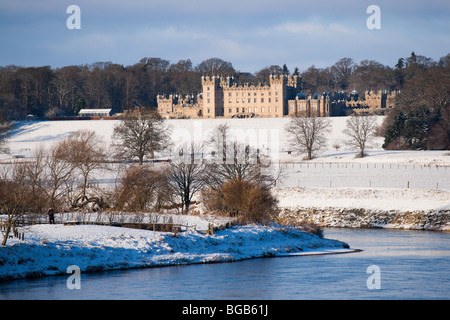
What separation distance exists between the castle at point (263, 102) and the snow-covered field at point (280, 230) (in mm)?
34007

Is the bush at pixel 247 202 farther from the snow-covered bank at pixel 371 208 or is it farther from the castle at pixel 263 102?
the castle at pixel 263 102

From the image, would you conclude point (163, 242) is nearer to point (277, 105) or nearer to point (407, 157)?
point (407, 157)

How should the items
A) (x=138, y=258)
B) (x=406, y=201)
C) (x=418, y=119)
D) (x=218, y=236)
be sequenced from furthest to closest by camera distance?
1. (x=418, y=119)
2. (x=406, y=201)
3. (x=218, y=236)
4. (x=138, y=258)

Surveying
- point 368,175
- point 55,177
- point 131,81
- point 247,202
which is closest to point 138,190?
point 55,177

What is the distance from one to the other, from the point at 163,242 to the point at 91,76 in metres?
113

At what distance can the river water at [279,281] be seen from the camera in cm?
1858

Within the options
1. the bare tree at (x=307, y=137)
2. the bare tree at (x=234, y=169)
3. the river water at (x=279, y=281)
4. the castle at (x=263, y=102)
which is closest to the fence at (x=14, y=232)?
the river water at (x=279, y=281)

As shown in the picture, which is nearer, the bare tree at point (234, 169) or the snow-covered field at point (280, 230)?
the snow-covered field at point (280, 230)

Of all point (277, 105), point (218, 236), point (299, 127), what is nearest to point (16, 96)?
point (277, 105)

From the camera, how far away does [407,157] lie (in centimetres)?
5834

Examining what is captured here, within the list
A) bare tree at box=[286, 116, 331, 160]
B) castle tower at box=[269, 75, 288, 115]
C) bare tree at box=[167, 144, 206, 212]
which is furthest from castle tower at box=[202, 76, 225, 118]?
bare tree at box=[167, 144, 206, 212]

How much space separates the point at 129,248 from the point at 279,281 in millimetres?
5751

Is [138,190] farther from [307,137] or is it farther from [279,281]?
[307,137]

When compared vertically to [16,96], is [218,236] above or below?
below
